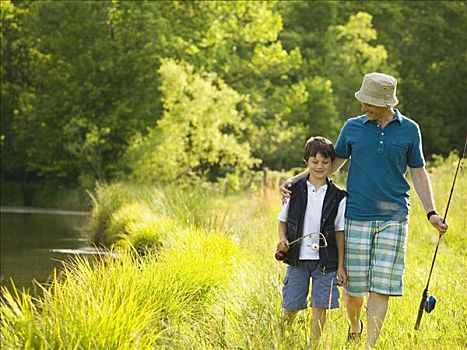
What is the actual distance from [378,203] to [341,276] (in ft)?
1.70

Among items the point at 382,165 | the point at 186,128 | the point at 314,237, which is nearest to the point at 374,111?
the point at 382,165

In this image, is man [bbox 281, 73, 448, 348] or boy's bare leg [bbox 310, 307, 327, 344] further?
man [bbox 281, 73, 448, 348]

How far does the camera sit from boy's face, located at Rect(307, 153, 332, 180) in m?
6.50

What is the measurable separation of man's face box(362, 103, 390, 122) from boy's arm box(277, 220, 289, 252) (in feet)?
2.85

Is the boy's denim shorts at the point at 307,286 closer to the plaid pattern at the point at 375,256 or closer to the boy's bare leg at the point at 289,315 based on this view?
the boy's bare leg at the point at 289,315

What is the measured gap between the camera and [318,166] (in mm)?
6496

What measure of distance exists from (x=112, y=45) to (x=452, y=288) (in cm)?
3177

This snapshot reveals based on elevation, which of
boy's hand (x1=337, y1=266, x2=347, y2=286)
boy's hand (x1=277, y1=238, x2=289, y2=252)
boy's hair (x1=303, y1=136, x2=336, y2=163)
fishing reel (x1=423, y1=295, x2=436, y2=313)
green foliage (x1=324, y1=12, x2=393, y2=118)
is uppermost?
boy's hair (x1=303, y1=136, x2=336, y2=163)

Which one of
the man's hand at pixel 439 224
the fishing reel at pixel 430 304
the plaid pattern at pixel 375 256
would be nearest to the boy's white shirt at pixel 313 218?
the plaid pattern at pixel 375 256

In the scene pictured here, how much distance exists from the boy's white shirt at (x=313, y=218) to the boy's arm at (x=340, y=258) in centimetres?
5

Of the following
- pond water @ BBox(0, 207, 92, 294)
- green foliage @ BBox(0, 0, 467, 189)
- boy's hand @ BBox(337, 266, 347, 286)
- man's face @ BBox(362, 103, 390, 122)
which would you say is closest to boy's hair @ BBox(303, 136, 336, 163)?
man's face @ BBox(362, 103, 390, 122)

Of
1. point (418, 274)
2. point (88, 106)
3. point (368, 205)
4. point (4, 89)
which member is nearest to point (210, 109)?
point (88, 106)

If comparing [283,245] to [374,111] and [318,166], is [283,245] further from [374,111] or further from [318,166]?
[374,111]

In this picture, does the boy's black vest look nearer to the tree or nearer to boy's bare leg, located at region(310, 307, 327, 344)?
boy's bare leg, located at region(310, 307, 327, 344)
